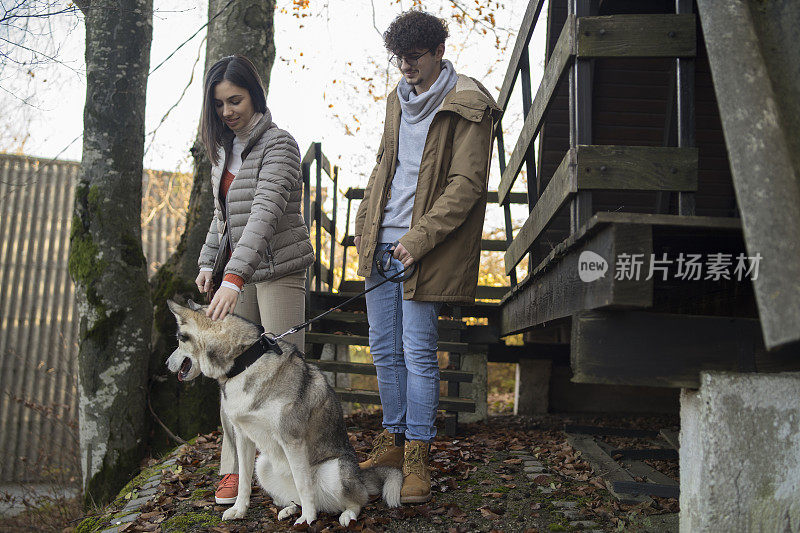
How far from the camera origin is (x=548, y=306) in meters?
3.18

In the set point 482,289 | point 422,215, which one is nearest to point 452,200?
point 422,215

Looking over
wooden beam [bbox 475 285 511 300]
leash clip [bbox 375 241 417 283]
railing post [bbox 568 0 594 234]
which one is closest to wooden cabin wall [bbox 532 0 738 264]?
wooden beam [bbox 475 285 511 300]

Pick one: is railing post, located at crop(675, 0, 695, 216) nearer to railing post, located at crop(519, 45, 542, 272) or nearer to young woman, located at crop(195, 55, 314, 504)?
railing post, located at crop(519, 45, 542, 272)

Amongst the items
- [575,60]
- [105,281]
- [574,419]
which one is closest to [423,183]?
[575,60]

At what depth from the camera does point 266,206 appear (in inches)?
122

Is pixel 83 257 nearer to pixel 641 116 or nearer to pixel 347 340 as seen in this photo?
pixel 347 340

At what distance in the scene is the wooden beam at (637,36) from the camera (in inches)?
95.3

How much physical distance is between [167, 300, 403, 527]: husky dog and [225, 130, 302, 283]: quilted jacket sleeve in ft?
0.91

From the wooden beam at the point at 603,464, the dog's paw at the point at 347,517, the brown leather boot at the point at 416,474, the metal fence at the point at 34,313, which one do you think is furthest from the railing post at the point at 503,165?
the metal fence at the point at 34,313

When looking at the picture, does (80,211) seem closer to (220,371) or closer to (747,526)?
(220,371)

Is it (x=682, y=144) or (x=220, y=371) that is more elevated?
(x=682, y=144)

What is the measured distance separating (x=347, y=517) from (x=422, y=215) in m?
1.54

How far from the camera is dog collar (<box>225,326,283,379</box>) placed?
114 inches

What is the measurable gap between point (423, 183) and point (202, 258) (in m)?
1.33
